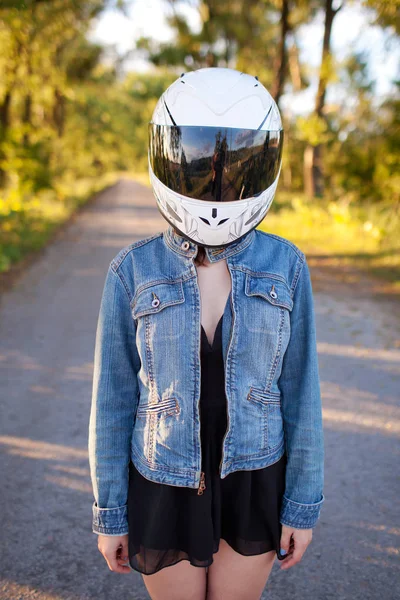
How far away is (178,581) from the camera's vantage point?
162 centimetres

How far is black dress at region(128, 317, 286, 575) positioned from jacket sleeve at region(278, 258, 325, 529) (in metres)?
0.06

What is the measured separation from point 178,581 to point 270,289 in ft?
3.07

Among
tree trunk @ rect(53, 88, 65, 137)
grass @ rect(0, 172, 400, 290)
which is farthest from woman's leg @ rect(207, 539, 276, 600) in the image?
tree trunk @ rect(53, 88, 65, 137)

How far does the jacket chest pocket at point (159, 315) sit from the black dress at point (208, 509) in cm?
10

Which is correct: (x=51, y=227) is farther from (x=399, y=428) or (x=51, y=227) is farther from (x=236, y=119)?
(x=236, y=119)

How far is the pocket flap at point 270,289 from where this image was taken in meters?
1.51

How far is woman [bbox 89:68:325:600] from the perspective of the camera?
1453 mm

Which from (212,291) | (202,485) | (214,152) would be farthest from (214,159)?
(202,485)

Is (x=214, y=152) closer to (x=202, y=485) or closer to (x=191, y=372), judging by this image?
(x=191, y=372)

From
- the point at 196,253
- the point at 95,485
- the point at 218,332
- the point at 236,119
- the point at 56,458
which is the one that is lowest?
the point at 56,458

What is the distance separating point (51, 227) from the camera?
13617mm

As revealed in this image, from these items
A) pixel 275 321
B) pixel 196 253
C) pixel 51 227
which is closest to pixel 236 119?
pixel 196 253

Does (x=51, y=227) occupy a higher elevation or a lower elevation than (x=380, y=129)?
lower

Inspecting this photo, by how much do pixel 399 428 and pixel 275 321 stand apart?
3.16 metres
